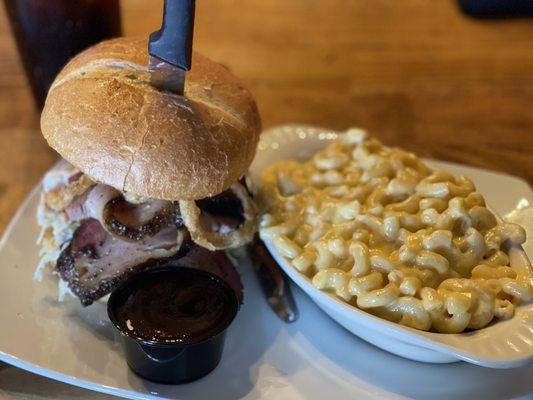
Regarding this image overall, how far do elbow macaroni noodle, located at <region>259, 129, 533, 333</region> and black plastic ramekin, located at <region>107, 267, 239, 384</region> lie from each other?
244 mm

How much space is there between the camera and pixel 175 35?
1.32 m

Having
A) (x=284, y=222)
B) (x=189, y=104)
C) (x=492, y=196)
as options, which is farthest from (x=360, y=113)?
(x=189, y=104)

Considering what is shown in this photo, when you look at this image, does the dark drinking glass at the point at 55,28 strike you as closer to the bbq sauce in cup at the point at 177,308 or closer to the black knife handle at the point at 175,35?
the black knife handle at the point at 175,35

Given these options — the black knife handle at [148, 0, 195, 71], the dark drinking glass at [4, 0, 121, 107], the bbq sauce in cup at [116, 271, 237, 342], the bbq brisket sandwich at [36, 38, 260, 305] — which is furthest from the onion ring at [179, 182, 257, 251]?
the dark drinking glass at [4, 0, 121, 107]

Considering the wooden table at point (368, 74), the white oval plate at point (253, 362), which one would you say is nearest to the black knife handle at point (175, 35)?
the white oval plate at point (253, 362)

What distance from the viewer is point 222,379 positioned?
1.38 m

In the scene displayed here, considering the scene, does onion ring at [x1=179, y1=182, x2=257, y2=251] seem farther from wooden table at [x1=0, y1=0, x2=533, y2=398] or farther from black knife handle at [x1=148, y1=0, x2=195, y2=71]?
wooden table at [x1=0, y1=0, x2=533, y2=398]

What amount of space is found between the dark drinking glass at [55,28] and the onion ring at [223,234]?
30.2 inches

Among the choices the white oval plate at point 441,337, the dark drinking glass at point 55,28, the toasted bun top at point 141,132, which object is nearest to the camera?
the white oval plate at point 441,337

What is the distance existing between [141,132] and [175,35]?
0.21m

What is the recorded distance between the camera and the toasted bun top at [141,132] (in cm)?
136

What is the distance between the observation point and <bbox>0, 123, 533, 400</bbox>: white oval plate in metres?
1.36

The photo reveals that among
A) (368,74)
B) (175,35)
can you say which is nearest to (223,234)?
(175,35)

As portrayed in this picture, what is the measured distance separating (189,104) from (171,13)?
0.69ft
